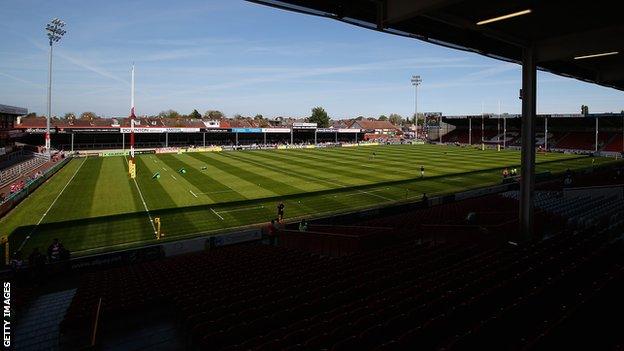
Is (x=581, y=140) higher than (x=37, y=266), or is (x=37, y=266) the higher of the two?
(x=581, y=140)

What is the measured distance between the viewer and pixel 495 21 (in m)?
10.1

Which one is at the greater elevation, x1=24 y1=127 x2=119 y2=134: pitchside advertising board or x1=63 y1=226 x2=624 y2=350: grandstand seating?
x1=24 y1=127 x2=119 y2=134: pitchside advertising board

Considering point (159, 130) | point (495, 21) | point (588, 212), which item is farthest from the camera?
point (159, 130)

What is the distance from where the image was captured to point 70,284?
46.2 feet

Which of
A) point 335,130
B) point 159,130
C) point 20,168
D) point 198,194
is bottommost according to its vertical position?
point 198,194

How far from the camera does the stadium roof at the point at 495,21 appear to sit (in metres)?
8.87

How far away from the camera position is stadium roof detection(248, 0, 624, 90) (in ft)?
29.1

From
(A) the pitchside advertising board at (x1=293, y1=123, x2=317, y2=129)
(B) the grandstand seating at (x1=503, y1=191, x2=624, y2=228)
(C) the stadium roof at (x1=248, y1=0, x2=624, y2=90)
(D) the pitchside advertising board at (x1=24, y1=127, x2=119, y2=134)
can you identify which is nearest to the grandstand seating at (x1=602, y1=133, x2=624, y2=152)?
(A) the pitchside advertising board at (x1=293, y1=123, x2=317, y2=129)

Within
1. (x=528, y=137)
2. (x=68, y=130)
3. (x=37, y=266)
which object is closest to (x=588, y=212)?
(x=528, y=137)

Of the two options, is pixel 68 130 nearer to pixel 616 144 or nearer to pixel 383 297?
pixel 383 297

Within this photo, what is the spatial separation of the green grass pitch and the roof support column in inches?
586

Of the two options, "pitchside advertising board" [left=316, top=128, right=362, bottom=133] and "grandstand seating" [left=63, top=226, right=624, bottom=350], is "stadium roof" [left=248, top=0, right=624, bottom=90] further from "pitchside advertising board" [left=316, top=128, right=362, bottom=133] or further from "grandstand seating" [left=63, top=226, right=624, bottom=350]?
"pitchside advertising board" [left=316, top=128, right=362, bottom=133]

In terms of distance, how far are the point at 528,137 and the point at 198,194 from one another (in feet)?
85.8

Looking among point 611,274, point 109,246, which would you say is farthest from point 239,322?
point 109,246
